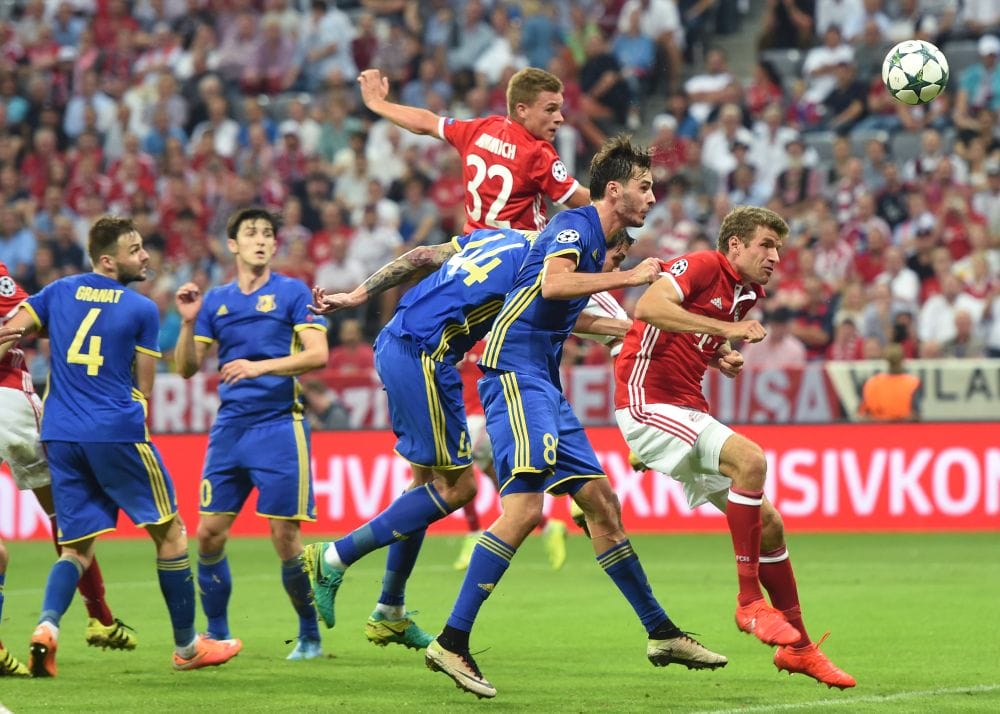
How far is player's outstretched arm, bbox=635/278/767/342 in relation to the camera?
7.37 m

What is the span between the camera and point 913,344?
55.0 ft

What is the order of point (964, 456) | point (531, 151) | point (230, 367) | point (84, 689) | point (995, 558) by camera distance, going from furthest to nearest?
point (964, 456)
point (995, 558)
point (531, 151)
point (230, 367)
point (84, 689)

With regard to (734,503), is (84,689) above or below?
below

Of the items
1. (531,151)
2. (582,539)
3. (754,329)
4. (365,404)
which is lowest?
(582,539)

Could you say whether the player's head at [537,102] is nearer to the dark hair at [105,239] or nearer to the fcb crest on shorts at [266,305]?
the fcb crest on shorts at [266,305]

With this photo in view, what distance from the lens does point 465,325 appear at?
8258 millimetres

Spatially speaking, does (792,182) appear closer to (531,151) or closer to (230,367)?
(531,151)

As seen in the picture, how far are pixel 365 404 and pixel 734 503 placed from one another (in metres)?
9.27

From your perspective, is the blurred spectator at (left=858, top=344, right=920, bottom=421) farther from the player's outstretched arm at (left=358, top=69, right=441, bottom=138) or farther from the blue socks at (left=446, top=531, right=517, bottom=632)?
the blue socks at (left=446, top=531, right=517, bottom=632)

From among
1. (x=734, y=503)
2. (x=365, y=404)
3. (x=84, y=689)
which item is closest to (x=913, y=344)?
(x=365, y=404)

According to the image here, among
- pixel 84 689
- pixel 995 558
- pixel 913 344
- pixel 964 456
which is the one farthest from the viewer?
pixel 913 344

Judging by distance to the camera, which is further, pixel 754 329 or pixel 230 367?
pixel 230 367

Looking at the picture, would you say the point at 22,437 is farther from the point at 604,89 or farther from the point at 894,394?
the point at 604,89

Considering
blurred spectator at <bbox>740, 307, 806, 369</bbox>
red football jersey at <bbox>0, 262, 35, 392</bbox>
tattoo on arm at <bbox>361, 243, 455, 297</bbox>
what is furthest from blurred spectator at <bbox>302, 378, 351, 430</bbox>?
tattoo on arm at <bbox>361, 243, 455, 297</bbox>
